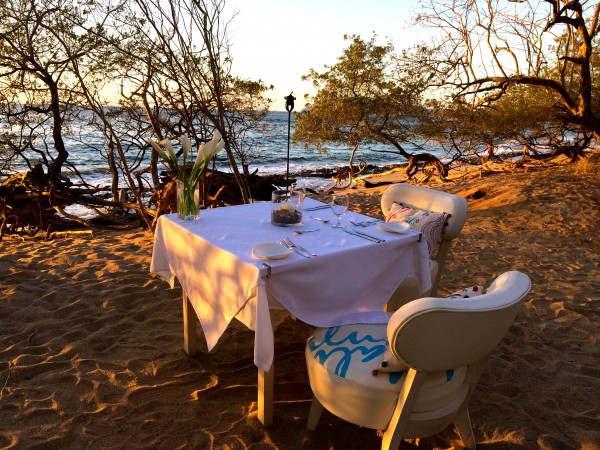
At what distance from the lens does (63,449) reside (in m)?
1.75

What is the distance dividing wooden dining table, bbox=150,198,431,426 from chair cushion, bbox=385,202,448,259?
13.5 inches

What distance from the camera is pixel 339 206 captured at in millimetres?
2217

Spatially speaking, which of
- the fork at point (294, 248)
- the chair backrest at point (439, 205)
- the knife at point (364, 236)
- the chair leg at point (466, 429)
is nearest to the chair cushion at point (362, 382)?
the chair leg at point (466, 429)

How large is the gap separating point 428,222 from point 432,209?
10.3 inches

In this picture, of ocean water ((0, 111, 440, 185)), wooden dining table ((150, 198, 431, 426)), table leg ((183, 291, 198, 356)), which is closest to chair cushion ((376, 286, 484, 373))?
wooden dining table ((150, 198, 431, 426))

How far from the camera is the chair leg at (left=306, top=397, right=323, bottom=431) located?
1.84 m

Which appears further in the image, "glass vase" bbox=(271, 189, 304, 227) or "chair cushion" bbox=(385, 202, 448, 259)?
"chair cushion" bbox=(385, 202, 448, 259)

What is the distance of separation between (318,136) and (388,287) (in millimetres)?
8017

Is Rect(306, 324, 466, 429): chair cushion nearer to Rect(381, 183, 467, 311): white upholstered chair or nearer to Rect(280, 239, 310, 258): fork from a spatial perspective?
Rect(280, 239, 310, 258): fork

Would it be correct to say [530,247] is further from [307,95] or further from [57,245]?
[307,95]

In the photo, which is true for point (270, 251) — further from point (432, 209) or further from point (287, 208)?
point (432, 209)

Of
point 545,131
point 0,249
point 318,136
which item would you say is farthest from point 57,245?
point 545,131

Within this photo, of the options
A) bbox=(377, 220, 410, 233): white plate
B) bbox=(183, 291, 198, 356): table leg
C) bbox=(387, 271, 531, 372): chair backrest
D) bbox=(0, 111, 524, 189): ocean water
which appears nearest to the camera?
bbox=(387, 271, 531, 372): chair backrest

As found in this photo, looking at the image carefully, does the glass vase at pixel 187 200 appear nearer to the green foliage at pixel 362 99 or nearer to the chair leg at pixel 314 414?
the chair leg at pixel 314 414
